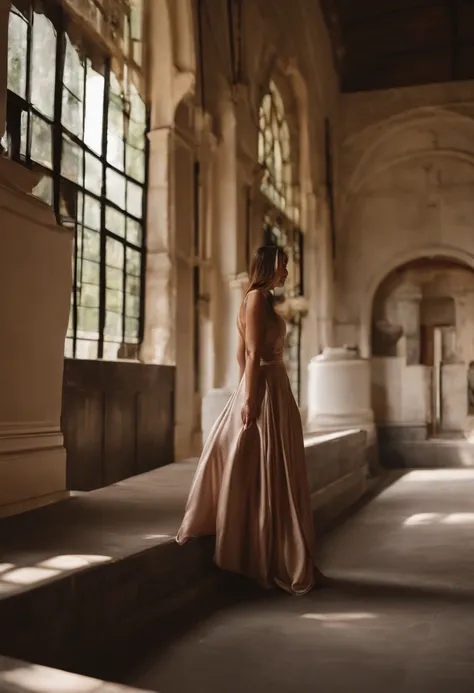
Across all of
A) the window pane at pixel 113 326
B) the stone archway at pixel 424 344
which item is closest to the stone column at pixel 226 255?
the window pane at pixel 113 326

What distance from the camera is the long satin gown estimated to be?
368 cm

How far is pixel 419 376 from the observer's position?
15.7 meters

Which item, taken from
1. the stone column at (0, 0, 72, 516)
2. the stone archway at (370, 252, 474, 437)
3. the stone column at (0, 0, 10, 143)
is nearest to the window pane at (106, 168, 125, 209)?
the stone column at (0, 0, 72, 516)

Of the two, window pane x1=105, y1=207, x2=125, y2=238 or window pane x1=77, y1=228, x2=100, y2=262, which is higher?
window pane x1=105, y1=207, x2=125, y2=238

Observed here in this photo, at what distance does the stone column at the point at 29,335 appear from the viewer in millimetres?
4117

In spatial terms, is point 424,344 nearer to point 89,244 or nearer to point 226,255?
point 226,255

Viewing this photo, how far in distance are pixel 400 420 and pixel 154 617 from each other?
41.9 ft

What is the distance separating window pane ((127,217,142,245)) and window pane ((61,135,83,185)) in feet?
4.03

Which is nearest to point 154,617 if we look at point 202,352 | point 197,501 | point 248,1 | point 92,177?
point 197,501

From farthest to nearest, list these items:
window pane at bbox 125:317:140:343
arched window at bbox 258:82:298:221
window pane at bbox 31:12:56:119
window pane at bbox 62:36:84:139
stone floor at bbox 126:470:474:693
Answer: arched window at bbox 258:82:298:221, window pane at bbox 125:317:140:343, window pane at bbox 62:36:84:139, window pane at bbox 31:12:56:119, stone floor at bbox 126:470:474:693

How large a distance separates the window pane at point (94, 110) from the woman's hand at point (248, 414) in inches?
171

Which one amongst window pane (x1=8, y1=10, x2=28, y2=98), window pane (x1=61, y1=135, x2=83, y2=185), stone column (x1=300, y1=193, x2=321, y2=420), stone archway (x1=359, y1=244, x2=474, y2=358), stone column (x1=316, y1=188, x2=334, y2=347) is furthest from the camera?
stone archway (x1=359, y1=244, x2=474, y2=358)

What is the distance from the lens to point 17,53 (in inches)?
240

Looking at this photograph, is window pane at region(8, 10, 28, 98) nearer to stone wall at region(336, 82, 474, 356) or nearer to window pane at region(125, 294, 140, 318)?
window pane at region(125, 294, 140, 318)
